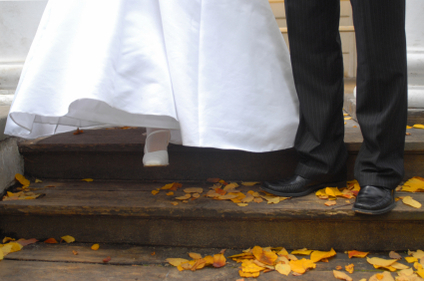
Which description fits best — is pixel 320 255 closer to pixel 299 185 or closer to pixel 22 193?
pixel 299 185

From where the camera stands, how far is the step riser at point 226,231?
119 cm

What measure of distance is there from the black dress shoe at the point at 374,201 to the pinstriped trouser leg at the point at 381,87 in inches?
0.9

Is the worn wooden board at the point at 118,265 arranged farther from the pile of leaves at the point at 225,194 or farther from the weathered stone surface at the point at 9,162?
the weathered stone surface at the point at 9,162

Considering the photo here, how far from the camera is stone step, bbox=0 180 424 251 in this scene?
1.18 m

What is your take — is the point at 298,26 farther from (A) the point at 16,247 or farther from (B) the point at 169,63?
(A) the point at 16,247

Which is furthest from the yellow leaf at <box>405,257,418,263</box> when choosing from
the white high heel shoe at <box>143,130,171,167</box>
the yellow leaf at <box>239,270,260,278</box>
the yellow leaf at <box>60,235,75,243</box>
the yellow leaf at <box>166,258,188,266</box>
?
the yellow leaf at <box>60,235,75,243</box>

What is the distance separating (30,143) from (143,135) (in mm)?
511

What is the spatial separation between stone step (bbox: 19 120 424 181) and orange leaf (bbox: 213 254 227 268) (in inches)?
15.1

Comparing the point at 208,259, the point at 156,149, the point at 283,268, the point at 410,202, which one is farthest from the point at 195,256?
the point at 410,202

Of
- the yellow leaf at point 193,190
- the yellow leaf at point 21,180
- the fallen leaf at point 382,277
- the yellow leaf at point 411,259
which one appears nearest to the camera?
the fallen leaf at point 382,277

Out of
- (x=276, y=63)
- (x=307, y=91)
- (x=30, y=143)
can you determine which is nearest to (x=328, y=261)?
(x=307, y=91)

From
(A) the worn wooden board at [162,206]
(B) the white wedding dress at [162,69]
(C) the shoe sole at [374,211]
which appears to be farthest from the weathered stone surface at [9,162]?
(C) the shoe sole at [374,211]

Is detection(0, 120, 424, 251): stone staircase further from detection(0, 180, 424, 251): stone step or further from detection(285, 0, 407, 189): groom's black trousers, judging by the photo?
detection(285, 0, 407, 189): groom's black trousers

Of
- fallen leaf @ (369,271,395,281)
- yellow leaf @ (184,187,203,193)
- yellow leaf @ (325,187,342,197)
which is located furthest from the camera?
yellow leaf @ (184,187,203,193)
